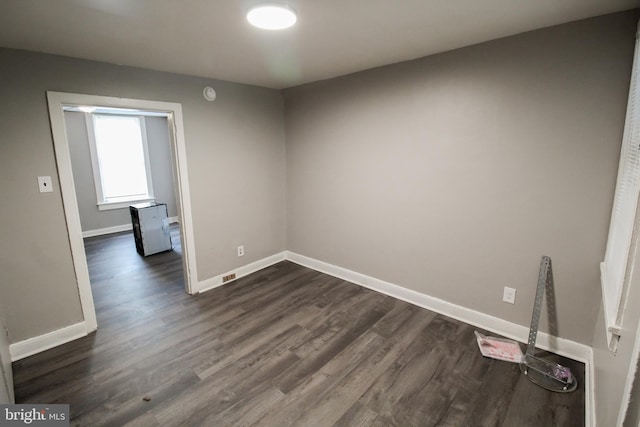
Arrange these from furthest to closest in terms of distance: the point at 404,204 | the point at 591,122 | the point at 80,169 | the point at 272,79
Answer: the point at 80,169
the point at 272,79
the point at 404,204
the point at 591,122

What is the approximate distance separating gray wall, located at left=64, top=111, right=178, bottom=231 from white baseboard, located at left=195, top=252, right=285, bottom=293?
3.03m

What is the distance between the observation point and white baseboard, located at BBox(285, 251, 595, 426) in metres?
1.98

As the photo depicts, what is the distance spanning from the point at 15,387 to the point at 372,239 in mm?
2985

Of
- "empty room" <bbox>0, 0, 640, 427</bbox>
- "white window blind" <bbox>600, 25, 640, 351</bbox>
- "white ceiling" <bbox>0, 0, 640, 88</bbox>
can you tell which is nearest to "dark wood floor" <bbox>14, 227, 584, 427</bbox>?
"empty room" <bbox>0, 0, 640, 427</bbox>

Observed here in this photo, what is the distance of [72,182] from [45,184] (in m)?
0.16

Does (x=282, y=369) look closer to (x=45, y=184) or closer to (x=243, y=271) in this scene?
(x=243, y=271)

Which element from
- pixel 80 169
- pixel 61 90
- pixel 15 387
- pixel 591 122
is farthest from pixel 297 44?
pixel 80 169

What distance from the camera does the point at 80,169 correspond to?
511 centimetres

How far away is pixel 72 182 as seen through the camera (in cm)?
230

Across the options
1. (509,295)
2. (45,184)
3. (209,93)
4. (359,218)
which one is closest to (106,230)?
(45,184)

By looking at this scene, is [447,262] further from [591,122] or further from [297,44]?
[297,44]

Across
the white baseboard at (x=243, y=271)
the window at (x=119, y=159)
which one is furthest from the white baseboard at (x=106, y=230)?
the white baseboard at (x=243, y=271)

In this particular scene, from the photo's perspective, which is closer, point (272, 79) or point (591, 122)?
point (591, 122)

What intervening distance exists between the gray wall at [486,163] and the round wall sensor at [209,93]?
1.03 meters
